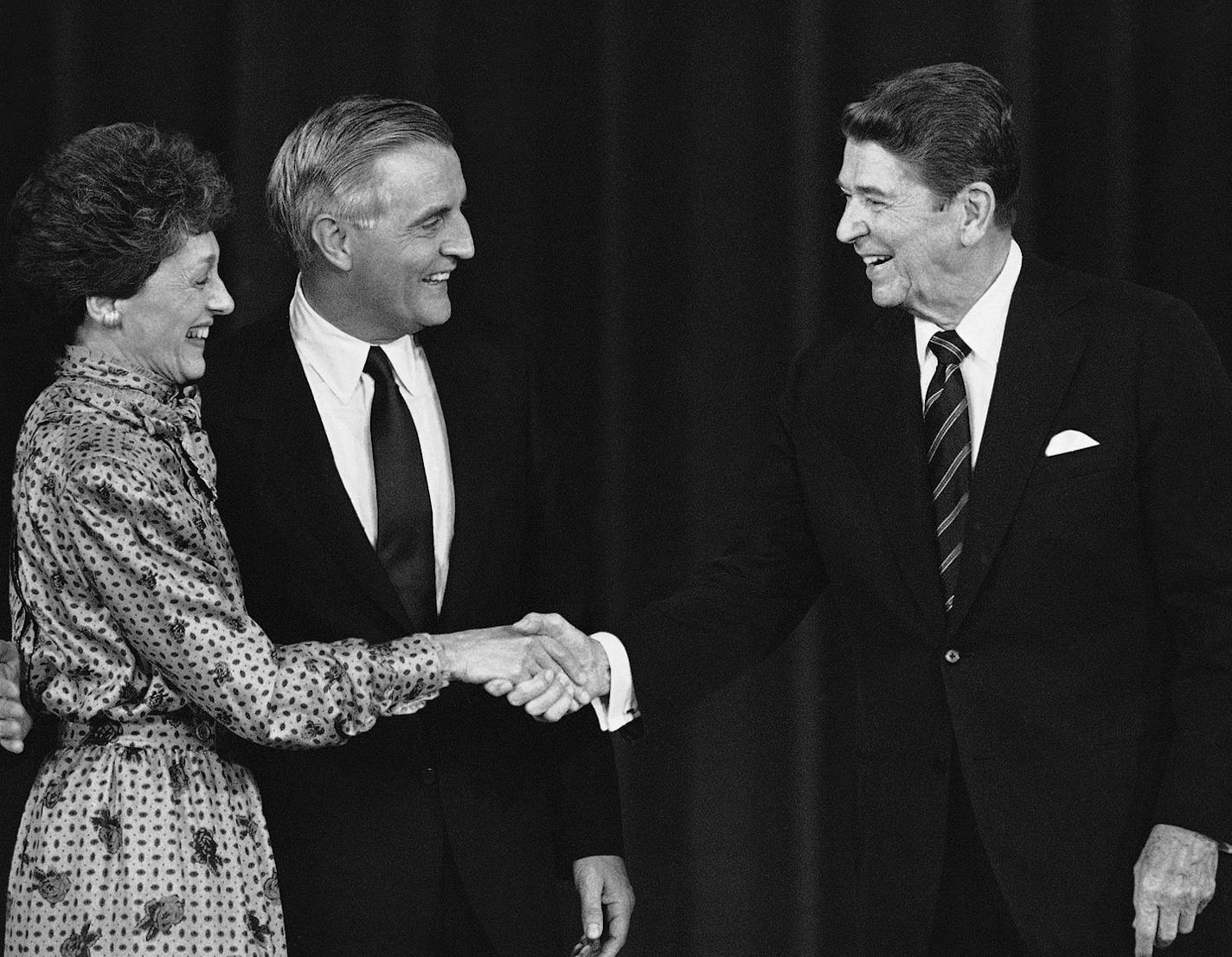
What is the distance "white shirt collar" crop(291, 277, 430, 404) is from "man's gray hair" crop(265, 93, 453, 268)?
0.30ft

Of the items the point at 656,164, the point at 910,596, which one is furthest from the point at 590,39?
the point at 910,596

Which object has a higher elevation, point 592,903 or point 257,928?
point 257,928

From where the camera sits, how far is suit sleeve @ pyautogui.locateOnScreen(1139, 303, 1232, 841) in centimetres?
209

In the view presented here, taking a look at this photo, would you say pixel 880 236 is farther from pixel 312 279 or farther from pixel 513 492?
pixel 312 279

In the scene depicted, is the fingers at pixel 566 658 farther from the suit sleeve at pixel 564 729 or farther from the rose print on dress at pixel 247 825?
the rose print on dress at pixel 247 825

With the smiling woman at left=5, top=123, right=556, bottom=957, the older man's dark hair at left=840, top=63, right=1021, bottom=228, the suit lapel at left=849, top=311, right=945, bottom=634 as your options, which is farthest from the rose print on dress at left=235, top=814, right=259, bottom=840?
the older man's dark hair at left=840, top=63, right=1021, bottom=228

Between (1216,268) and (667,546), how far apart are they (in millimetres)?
1065

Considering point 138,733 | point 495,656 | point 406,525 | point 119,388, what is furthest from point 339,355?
point 138,733

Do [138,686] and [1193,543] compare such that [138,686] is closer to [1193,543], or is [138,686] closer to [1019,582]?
[1019,582]

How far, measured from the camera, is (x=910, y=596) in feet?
7.38

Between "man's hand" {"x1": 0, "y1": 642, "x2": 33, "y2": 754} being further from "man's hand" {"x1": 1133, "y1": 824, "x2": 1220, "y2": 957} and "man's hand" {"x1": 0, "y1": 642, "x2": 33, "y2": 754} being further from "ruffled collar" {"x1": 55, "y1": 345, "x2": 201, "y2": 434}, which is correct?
"man's hand" {"x1": 1133, "y1": 824, "x2": 1220, "y2": 957}

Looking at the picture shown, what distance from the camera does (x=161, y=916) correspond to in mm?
1945

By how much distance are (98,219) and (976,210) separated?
1.16 metres

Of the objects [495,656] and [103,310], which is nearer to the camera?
[103,310]
